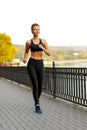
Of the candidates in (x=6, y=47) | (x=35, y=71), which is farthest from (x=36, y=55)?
(x=6, y=47)

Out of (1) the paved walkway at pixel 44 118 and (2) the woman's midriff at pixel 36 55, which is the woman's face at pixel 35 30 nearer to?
(2) the woman's midriff at pixel 36 55

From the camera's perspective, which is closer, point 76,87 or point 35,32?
point 35,32

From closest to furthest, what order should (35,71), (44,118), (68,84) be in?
(44,118), (35,71), (68,84)

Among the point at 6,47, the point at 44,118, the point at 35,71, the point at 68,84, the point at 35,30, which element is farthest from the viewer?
the point at 6,47

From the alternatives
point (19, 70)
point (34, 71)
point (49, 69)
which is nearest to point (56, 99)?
point (49, 69)

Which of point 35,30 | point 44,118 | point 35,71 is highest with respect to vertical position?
point 35,30

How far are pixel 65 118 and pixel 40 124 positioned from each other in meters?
1.00

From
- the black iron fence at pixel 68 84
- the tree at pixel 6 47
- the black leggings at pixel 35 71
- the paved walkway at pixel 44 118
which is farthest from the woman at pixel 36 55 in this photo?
the tree at pixel 6 47

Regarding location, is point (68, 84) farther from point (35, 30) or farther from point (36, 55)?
point (35, 30)

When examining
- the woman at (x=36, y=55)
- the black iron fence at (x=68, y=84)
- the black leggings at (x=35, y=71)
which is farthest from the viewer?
the black iron fence at (x=68, y=84)

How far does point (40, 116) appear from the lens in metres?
9.56

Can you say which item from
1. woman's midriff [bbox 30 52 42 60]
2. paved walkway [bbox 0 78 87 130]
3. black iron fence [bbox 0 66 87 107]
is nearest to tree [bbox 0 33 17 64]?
black iron fence [bbox 0 66 87 107]

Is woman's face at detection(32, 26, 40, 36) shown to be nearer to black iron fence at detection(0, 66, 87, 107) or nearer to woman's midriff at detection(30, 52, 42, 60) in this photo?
woman's midriff at detection(30, 52, 42, 60)

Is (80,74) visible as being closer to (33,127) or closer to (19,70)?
(33,127)
